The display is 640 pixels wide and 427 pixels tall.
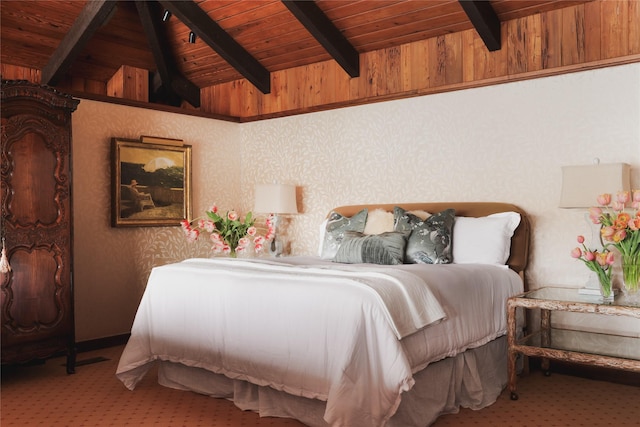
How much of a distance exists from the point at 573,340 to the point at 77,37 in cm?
472

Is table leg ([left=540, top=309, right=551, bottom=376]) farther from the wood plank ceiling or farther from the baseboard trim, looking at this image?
the baseboard trim

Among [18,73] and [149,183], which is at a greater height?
[18,73]

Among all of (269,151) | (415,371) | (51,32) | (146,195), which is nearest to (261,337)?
(415,371)

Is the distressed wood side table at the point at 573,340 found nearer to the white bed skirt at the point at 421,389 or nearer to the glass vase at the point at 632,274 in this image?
the glass vase at the point at 632,274

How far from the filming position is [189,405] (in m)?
3.32

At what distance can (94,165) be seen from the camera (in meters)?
5.01

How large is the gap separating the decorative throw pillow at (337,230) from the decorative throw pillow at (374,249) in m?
0.23

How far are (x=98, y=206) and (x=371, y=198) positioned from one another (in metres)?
2.43

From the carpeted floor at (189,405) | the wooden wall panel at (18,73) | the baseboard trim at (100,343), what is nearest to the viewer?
the carpeted floor at (189,405)

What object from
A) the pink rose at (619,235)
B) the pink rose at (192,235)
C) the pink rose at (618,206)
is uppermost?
the pink rose at (618,206)

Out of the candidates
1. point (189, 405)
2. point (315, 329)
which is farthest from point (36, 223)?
point (315, 329)

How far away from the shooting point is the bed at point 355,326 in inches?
105

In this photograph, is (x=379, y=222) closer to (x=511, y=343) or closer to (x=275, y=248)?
(x=511, y=343)

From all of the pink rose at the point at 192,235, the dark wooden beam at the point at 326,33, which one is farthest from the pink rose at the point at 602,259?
the pink rose at the point at 192,235
